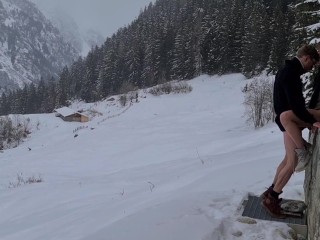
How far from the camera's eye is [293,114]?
504cm

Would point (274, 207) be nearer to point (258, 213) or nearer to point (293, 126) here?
point (258, 213)

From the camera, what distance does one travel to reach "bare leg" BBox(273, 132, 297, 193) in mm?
5238

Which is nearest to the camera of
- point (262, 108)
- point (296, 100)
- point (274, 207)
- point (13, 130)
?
point (296, 100)

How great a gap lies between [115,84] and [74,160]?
71946mm

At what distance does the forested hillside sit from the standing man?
133ft

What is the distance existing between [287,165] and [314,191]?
0.71m

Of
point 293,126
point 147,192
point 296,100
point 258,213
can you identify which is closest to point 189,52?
point 147,192

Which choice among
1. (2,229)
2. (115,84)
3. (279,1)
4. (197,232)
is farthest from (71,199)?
(115,84)

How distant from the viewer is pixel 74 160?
21922mm

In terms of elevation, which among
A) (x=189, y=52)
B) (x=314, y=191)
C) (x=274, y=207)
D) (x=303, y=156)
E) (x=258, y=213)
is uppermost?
(x=189, y=52)

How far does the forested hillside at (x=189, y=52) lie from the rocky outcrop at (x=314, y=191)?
133 ft

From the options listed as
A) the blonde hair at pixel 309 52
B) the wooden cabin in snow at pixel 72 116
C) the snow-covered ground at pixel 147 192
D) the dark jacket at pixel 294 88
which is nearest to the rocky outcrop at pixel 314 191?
the dark jacket at pixel 294 88

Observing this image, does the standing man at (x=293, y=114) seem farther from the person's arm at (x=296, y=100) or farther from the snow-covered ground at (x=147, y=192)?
the snow-covered ground at (x=147, y=192)

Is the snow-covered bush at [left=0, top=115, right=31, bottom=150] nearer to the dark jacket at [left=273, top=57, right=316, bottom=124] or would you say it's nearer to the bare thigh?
the bare thigh
